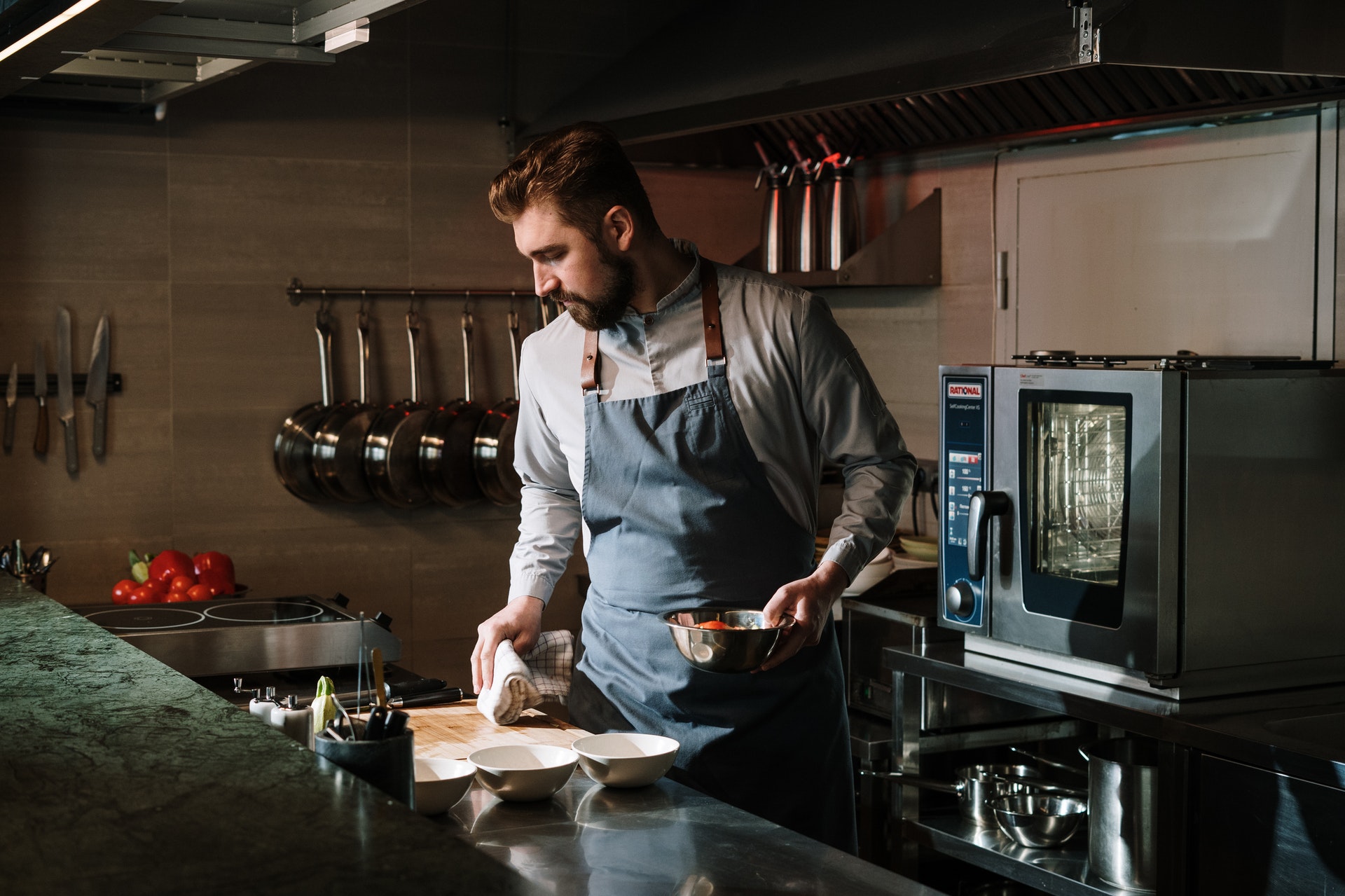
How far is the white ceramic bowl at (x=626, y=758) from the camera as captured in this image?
1.46 metres

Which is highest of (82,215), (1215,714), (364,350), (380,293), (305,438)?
(82,215)

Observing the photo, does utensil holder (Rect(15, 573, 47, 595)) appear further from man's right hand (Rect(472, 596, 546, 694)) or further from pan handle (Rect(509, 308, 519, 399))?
man's right hand (Rect(472, 596, 546, 694))

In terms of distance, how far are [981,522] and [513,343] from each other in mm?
1823

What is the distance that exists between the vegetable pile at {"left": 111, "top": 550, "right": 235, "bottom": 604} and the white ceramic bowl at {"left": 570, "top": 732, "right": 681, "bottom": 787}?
5.16ft

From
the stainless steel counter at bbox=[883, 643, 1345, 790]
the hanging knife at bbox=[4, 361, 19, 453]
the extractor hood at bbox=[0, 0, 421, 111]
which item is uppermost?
the extractor hood at bbox=[0, 0, 421, 111]

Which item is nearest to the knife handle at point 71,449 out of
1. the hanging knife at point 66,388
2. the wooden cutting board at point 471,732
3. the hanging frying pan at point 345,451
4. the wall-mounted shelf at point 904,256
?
the hanging knife at point 66,388

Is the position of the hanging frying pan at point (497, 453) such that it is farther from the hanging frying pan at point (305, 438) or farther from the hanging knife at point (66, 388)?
the hanging knife at point (66, 388)

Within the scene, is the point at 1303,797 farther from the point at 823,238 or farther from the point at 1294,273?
the point at 823,238

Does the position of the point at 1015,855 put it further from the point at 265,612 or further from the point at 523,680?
the point at 265,612

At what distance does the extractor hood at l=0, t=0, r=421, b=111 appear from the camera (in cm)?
170

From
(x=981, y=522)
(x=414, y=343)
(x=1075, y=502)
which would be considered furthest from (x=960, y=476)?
(x=414, y=343)

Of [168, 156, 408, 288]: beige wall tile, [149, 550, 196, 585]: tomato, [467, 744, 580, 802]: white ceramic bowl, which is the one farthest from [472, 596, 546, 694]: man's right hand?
[168, 156, 408, 288]: beige wall tile

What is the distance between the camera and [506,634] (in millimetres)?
1841

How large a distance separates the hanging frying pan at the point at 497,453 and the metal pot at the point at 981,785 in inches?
61.0
